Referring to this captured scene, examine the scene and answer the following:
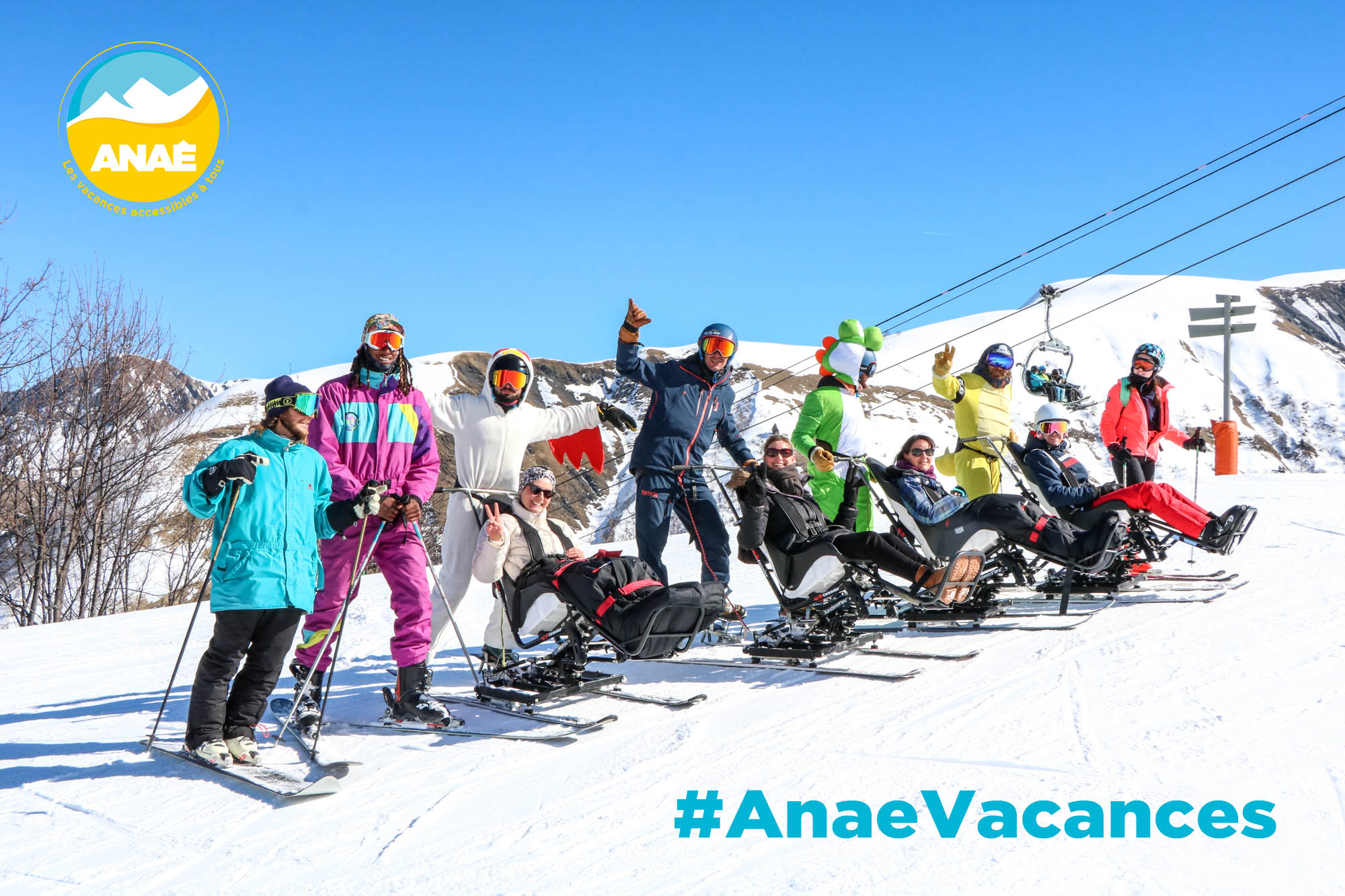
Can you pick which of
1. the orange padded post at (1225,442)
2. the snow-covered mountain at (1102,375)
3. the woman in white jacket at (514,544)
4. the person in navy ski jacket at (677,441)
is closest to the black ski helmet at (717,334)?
the person in navy ski jacket at (677,441)

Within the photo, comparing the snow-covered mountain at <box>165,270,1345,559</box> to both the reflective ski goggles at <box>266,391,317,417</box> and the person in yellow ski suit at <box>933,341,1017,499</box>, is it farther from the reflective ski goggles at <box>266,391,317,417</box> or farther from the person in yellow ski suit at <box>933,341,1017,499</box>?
the reflective ski goggles at <box>266,391,317,417</box>

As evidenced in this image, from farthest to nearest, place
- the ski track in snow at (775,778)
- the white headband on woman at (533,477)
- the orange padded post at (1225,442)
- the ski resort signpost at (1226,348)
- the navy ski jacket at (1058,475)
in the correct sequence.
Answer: the ski resort signpost at (1226,348), the orange padded post at (1225,442), the navy ski jacket at (1058,475), the white headband on woman at (533,477), the ski track in snow at (775,778)

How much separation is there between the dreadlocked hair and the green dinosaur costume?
2.62 m

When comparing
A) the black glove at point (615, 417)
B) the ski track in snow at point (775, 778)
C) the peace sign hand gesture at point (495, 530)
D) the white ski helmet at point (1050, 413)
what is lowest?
A: the ski track in snow at point (775, 778)

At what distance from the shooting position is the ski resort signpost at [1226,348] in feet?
39.2

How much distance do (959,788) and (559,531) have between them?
7.90ft

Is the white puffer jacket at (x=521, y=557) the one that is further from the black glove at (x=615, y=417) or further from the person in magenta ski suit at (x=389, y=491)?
the black glove at (x=615, y=417)

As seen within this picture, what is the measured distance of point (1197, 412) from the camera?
96.8 m

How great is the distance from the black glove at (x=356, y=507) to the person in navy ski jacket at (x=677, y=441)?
211 centimetres

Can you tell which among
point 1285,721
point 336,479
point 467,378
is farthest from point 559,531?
point 467,378

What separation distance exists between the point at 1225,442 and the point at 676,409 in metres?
9.47

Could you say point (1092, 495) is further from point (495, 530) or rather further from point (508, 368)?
point (495, 530)

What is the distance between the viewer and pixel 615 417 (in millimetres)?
5160

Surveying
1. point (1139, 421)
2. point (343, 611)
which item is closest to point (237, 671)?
point (343, 611)
